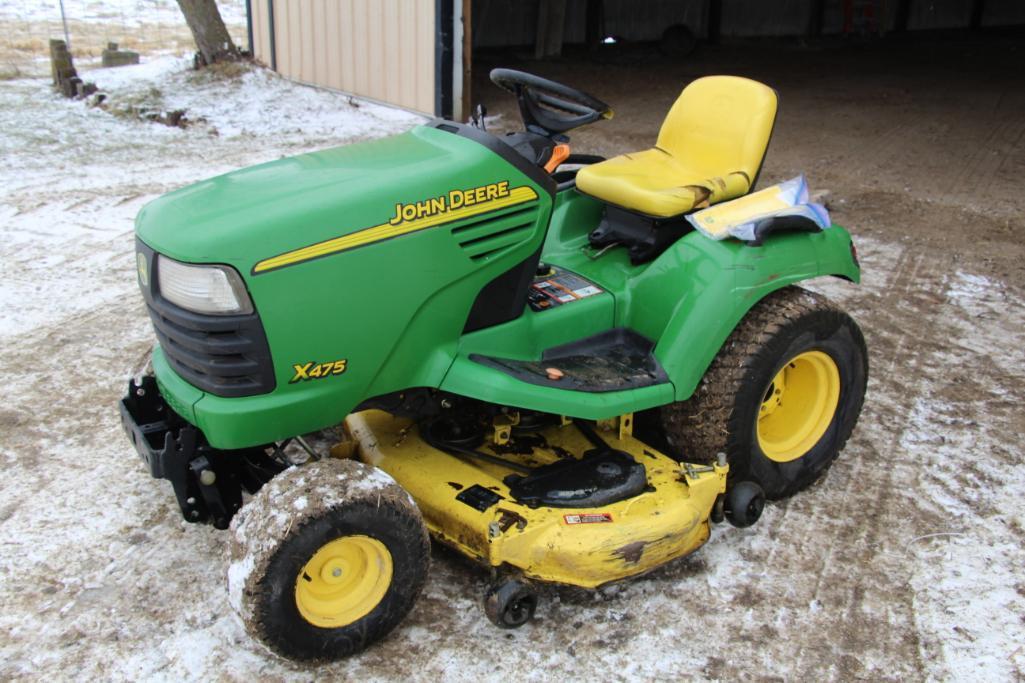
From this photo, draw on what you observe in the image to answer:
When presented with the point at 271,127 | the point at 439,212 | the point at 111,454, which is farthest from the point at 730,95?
the point at 271,127

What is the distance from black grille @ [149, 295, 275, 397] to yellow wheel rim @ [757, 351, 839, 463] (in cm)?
191

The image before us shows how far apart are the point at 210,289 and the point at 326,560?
82 centimetres

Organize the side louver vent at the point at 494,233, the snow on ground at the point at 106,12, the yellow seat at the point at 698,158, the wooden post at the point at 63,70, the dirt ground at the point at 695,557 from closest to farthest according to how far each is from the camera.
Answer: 1. the dirt ground at the point at 695,557
2. the side louver vent at the point at 494,233
3. the yellow seat at the point at 698,158
4. the wooden post at the point at 63,70
5. the snow on ground at the point at 106,12

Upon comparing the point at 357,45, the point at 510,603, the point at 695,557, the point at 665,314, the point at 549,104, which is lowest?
the point at 695,557

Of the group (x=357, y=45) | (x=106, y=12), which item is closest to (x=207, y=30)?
(x=357, y=45)

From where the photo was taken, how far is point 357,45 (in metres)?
10.6

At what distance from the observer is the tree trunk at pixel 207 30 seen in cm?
1133

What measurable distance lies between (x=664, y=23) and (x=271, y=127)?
30.1 feet

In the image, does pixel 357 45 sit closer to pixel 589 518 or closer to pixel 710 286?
pixel 710 286

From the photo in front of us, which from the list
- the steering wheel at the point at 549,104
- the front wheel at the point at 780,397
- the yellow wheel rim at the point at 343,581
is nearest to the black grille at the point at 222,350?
the yellow wheel rim at the point at 343,581

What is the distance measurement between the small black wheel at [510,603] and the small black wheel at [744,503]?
828mm

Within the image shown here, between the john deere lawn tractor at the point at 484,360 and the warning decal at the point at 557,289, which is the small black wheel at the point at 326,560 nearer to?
the john deere lawn tractor at the point at 484,360

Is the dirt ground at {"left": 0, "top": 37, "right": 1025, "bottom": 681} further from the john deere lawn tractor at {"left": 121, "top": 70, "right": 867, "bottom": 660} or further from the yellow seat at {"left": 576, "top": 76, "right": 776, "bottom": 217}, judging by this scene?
the yellow seat at {"left": 576, "top": 76, "right": 776, "bottom": 217}

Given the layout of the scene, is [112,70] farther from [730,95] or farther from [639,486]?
[639,486]
